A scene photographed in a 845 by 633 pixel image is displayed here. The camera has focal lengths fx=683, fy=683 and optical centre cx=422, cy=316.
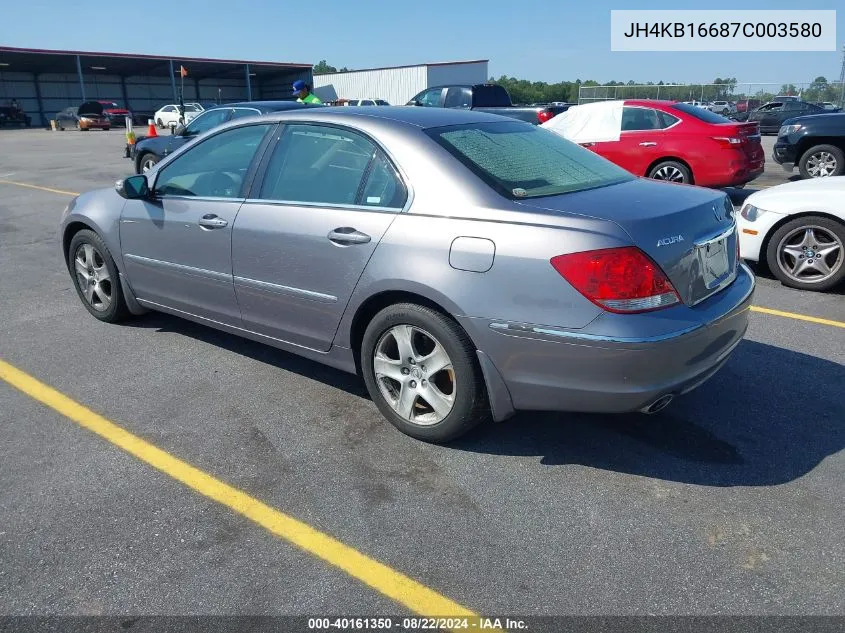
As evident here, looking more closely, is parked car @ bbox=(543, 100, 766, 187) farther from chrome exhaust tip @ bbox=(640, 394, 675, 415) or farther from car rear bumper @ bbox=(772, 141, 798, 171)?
chrome exhaust tip @ bbox=(640, 394, 675, 415)

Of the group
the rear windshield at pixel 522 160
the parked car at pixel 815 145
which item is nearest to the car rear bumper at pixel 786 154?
the parked car at pixel 815 145

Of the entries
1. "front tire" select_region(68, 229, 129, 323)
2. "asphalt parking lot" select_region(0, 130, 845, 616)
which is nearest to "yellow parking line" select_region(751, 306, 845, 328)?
"asphalt parking lot" select_region(0, 130, 845, 616)

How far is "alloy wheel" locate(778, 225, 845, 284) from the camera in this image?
5.73m

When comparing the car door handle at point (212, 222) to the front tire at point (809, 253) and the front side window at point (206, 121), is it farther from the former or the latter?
the front side window at point (206, 121)

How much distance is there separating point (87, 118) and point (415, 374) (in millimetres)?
42540

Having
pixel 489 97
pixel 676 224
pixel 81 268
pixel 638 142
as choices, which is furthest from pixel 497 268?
pixel 489 97

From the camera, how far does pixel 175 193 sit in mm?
4402

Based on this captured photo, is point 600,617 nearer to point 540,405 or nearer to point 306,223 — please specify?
point 540,405

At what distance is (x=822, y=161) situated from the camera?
11.3 m

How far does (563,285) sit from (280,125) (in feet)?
6.65

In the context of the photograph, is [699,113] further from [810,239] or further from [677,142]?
[810,239]

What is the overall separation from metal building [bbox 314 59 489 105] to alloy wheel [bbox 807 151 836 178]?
40411mm

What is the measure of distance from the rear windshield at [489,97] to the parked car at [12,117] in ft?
131

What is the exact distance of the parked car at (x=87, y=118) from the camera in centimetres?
3944
